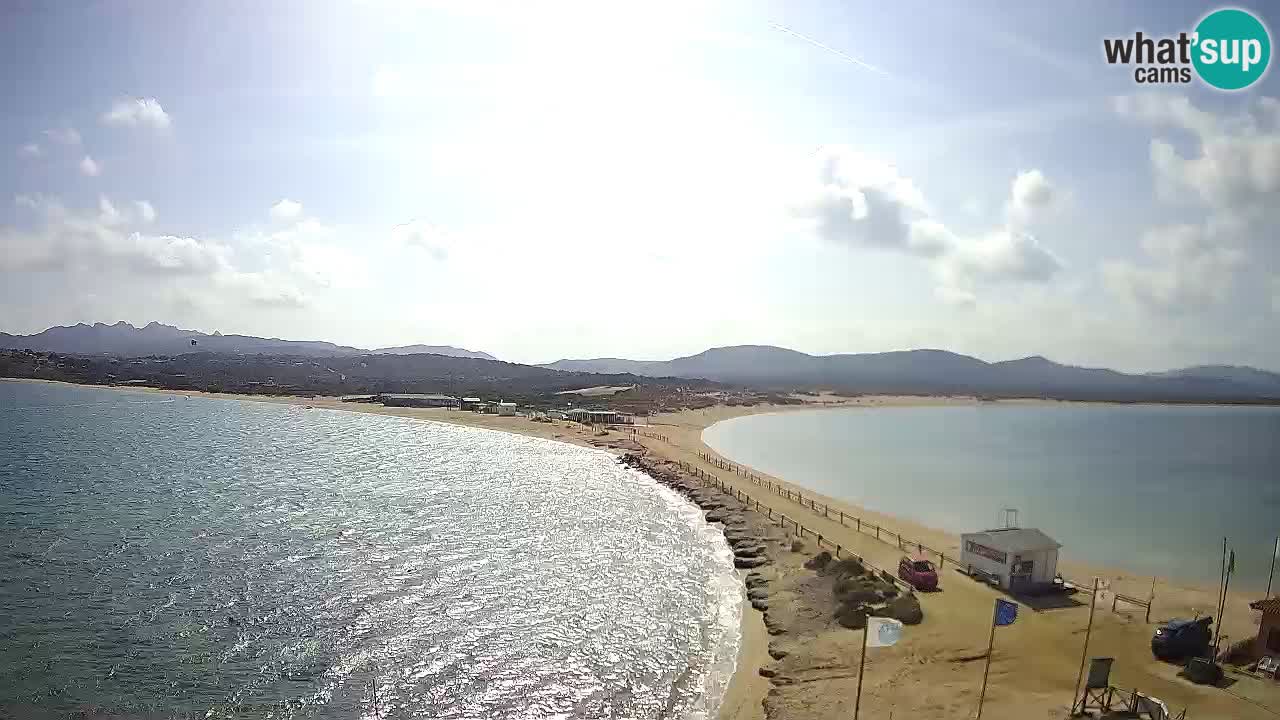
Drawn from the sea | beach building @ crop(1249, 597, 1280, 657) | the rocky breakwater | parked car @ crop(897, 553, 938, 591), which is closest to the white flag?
the sea

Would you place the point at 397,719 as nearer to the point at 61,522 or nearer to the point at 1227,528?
the point at 61,522

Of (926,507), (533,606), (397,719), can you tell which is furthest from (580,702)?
(926,507)

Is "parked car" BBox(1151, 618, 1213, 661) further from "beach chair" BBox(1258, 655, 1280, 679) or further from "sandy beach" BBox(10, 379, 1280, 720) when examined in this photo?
"beach chair" BBox(1258, 655, 1280, 679)

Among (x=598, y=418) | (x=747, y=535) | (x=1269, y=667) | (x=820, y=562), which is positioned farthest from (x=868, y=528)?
(x=598, y=418)

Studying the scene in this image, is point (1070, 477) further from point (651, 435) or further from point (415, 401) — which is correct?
point (415, 401)

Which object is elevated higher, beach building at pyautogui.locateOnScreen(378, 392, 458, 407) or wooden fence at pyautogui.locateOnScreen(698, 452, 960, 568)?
beach building at pyautogui.locateOnScreen(378, 392, 458, 407)

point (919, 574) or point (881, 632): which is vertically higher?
point (881, 632)
